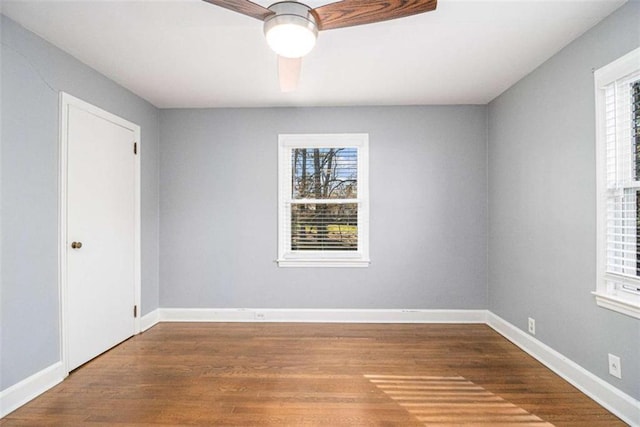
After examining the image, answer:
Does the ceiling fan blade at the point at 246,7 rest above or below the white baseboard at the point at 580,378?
above

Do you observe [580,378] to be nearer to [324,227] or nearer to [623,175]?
[623,175]

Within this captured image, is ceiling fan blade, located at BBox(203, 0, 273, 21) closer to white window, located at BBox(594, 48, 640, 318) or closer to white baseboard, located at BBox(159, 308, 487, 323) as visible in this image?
white window, located at BBox(594, 48, 640, 318)

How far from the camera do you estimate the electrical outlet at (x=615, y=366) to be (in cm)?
205

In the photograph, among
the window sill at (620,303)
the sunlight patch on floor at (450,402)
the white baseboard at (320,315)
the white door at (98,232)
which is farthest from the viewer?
the white baseboard at (320,315)

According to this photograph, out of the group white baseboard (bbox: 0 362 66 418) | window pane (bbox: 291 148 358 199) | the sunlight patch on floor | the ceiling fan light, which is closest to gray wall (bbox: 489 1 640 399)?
the sunlight patch on floor

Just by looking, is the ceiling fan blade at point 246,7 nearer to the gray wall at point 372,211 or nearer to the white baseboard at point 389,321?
the gray wall at point 372,211

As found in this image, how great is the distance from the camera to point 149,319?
3.72 m

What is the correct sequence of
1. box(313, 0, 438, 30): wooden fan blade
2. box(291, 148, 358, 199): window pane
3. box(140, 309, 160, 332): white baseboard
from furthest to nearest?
box(291, 148, 358, 199): window pane, box(140, 309, 160, 332): white baseboard, box(313, 0, 438, 30): wooden fan blade

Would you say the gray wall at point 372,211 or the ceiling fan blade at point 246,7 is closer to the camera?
the ceiling fan blade at point 246,7

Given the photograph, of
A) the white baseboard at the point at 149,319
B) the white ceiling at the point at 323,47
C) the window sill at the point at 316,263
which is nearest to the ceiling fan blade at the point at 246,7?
the white ceiling at the point at 323,47

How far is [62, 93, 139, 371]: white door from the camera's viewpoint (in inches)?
104

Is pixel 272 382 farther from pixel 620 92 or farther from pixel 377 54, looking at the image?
pixel 620 92

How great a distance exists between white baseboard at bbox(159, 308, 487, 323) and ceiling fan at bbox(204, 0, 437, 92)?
2906mm

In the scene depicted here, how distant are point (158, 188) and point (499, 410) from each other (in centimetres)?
381
